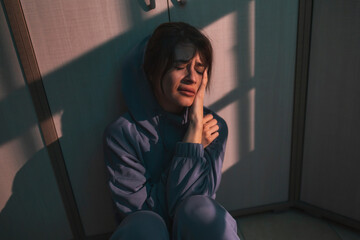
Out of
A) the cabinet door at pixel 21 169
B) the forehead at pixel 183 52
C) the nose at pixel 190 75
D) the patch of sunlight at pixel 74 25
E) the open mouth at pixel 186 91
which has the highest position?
the patch of sunlight at pixel 74 25

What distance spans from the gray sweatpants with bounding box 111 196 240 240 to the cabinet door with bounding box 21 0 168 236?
500 mm

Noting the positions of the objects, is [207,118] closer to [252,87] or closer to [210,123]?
[210,123]

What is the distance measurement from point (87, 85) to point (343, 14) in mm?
1182

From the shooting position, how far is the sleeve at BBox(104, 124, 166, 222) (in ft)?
3.21

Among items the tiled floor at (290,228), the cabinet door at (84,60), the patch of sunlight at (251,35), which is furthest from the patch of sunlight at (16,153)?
the tiled floor at (290,228)

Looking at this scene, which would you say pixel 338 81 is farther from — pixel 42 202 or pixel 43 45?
pixel 42 202

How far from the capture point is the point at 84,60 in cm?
109

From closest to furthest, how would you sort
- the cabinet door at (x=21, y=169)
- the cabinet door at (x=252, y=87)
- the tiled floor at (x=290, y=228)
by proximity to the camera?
the cabinet door at (x=21, y=169) < the cabinet door at (x=252, y=87) < the tiled floor at (x=290, y=228)

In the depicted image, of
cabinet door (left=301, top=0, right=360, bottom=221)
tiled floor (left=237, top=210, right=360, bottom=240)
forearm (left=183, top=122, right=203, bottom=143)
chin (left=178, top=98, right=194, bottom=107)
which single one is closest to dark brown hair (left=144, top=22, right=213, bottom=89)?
chin (left=178, top=98, right=194, bottom=107)

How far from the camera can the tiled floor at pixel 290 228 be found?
1.36m

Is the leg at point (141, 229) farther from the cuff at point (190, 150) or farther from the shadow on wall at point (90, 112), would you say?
the shadow on wall at point (90, 112)

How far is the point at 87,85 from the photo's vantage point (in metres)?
1.13

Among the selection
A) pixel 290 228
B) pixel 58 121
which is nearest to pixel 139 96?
pixel 58 121

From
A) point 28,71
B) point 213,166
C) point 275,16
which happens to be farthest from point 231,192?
point 28,71
